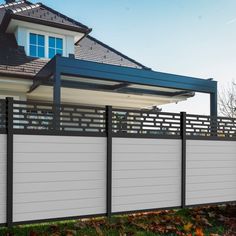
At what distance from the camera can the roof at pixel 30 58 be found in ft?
31.1

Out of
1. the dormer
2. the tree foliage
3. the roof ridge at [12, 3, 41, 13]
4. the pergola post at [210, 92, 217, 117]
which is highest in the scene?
the roof ridge at [12, 3, 41, 13]

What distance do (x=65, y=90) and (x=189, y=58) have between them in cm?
494

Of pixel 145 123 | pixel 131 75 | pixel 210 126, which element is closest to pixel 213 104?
pixel 131 75

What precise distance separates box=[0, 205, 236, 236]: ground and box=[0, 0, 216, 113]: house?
3.75m

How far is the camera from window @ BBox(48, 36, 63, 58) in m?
11.0

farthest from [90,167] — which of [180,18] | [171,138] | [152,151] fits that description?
[180,18]

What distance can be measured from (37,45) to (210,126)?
22.0 feet

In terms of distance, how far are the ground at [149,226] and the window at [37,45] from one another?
22.7ft

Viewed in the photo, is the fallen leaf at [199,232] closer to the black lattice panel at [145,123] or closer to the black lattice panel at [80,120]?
the black lattice panel at [145,123]

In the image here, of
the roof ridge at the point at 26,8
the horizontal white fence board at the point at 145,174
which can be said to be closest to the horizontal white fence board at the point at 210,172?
the horizontal white fence board at the point at 145,174

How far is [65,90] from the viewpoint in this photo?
1017 centimetres

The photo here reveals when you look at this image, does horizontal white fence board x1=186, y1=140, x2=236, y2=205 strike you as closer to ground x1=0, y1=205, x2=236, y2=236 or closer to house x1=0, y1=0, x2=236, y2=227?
house x1=0, y1=0, x2=236, y2=227

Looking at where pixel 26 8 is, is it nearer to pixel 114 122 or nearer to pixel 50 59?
pixel 50 59

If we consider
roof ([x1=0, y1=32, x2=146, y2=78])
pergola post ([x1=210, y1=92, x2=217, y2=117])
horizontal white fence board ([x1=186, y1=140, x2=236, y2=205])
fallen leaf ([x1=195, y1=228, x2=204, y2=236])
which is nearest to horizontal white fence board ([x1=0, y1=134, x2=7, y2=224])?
fallen leaf ([x1=195, y1=228, x2=204, y2=236])
